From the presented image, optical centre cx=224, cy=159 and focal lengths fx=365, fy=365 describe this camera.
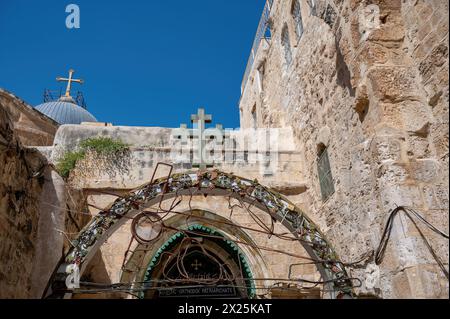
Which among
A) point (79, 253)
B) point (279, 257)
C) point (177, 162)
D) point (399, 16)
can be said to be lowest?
point (79, 253)

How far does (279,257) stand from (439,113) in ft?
14.2

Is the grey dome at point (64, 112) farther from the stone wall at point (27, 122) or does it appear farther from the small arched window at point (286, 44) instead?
the small arched window at point (286, 44)

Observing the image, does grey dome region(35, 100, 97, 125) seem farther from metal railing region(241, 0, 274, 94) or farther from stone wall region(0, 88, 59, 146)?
metal railing region(241, 0, 274, 94)

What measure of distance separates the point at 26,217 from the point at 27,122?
778cm

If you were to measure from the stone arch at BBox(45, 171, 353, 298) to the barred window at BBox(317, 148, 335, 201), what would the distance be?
1.53m

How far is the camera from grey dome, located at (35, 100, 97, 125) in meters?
16.4

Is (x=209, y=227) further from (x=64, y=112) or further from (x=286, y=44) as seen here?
(x=64, y=112)

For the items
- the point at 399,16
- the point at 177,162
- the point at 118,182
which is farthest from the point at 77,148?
the point at 399,16

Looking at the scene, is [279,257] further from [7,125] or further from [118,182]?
[7,125]

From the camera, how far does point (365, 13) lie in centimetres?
378

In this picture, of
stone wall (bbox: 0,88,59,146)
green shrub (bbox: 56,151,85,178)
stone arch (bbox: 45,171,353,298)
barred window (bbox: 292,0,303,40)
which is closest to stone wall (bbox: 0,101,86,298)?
stone arch (bbox: 45,171,353,298)

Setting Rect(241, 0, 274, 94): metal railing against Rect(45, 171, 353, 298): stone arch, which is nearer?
Rect(45, 171, 353, 298): stone arch

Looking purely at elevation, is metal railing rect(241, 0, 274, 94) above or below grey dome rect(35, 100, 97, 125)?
below
